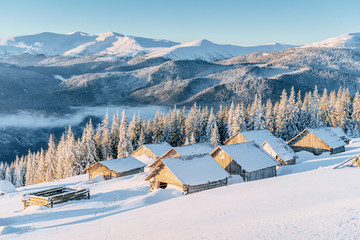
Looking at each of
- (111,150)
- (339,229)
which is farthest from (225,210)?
(111,150)

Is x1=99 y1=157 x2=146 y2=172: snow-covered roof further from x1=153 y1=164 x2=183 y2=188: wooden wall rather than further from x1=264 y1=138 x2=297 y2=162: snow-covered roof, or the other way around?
x1=264 y1=138 x2=297 y2=162: snow-covered roof

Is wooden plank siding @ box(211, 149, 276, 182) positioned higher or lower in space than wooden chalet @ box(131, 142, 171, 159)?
higher

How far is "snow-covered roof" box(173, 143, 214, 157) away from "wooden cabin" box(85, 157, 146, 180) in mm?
9517

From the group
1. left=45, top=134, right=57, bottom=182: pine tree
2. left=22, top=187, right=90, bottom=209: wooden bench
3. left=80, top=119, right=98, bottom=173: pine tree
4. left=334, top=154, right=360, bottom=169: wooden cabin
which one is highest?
left=334, top=154, right=360, bottom=169: wooden cabin

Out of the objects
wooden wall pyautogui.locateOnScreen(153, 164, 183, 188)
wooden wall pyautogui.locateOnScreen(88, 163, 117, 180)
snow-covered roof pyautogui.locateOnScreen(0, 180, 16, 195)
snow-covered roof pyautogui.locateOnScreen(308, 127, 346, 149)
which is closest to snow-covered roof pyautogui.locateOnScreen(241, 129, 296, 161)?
snow-covered roof pyautogui.locateOnScreen(308, 127, 346, 149)

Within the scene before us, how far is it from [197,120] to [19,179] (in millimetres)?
57878

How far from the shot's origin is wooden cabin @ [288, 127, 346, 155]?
174 ft

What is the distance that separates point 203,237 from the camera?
45.1 ft

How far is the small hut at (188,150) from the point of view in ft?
147

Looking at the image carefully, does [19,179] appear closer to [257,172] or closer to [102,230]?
[257,172]

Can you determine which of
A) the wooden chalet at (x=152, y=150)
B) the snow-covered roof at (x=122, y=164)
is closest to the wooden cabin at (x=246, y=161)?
the snow-covered roof at (x=122, y=164)

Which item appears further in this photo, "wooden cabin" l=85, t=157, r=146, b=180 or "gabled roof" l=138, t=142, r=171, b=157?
"gabled roof" l=138, t=142, r=171, b=157

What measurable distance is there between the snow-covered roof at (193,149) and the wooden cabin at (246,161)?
752 cm

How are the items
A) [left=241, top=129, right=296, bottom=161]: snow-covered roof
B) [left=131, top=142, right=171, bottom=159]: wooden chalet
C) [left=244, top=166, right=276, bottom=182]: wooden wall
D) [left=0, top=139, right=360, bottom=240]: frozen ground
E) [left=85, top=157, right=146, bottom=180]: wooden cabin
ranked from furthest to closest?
[left=131, top=142, right=171, bottom=159]: wooden chalet, [left=85, top=157, right=146, bottom=180]: wooden cabin, [left=241, top=129, right=296, bottom=161]: snow-covered roof, [left=244, top=166, right=276, bottom=182]: wooden wall, [left=0, top=139, right=360, bottom=240]: frozen ground
